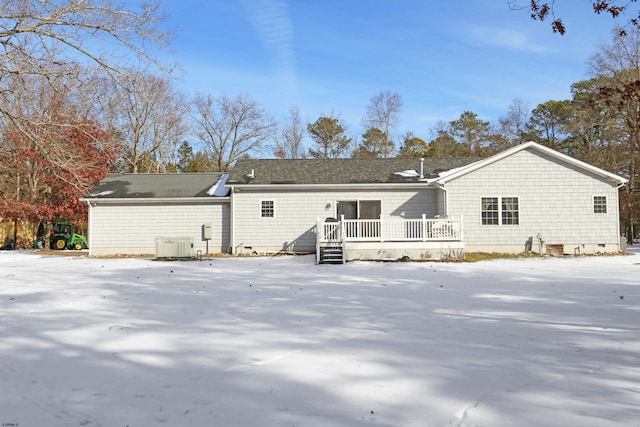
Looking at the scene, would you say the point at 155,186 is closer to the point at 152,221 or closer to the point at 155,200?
the point at 155,200

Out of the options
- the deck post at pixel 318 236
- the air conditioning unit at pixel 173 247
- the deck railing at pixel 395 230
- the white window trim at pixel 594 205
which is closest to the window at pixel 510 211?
the deck railing at pixel 395 230

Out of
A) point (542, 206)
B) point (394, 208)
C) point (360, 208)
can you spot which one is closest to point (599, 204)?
point (542, 206)

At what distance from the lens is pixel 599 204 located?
1703cm

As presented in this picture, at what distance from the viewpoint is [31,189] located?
77.6 ft

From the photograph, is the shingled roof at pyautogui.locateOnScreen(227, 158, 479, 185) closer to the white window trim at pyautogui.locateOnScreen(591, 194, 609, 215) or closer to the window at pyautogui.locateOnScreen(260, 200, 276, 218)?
the window at pyautogui.locateOnScreen(260, 200, 276, 218)

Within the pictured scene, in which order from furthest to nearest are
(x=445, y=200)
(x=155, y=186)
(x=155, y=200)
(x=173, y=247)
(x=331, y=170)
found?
(x=155, y=186) < (x=331, y=170) < (x=155, y=200) < (x=445, y=200) < (x=173, y=247)

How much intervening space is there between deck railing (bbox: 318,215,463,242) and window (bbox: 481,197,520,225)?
2099 mm

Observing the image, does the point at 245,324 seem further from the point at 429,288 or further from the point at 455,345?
the point at 429,288

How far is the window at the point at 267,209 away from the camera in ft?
59.1

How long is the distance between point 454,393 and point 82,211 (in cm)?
2589

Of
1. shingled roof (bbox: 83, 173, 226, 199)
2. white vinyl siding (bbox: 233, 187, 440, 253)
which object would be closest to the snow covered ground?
white vinyl siding (bbox: 233, 187, 440, 253)

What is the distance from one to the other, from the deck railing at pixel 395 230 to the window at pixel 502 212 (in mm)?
2099

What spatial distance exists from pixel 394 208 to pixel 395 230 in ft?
8.07

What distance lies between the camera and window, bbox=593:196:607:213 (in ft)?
55.8
